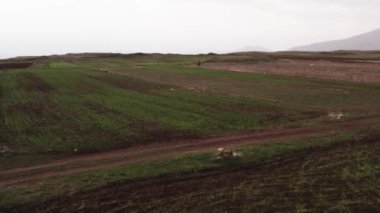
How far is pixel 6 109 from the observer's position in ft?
124

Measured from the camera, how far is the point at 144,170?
67.4 feet

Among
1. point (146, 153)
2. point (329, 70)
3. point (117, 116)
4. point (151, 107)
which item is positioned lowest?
point (146, 153)

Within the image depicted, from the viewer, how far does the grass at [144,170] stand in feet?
60.1

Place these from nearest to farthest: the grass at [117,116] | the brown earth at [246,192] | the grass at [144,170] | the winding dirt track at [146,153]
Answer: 1. the brown earth at [246,192]
2. the grass at [144,170]
3. the winding dirt track at [146,153]
4. the grass at [117,116]

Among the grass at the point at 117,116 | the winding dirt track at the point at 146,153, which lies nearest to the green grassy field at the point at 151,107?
the grass at the point at 117,116

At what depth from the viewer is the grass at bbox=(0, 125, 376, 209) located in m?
18.3

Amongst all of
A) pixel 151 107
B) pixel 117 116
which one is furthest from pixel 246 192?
pixel 151 107

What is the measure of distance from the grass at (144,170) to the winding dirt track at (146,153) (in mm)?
1267

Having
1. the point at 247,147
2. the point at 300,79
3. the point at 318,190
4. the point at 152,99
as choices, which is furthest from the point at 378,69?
the point at 318,190

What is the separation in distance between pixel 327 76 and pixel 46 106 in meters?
38.0

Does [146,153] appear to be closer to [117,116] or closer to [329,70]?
[117,116]

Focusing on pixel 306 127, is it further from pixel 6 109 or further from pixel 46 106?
pixel 6 109

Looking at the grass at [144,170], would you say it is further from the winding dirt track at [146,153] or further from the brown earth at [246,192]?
the winding dirt track at [146,153]

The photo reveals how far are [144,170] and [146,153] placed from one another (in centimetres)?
380
